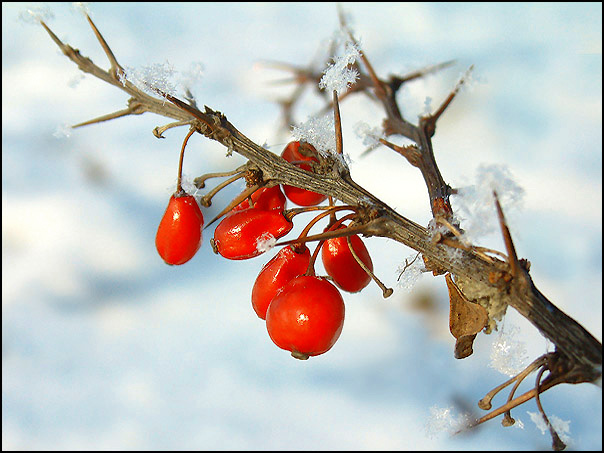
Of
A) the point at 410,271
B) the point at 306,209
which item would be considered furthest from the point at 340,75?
the point at 410,271

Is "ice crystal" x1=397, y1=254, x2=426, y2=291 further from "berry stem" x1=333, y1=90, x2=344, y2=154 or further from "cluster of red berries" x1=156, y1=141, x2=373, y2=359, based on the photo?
"berry stem" x1=333, y1=90, x2=344, y2=154

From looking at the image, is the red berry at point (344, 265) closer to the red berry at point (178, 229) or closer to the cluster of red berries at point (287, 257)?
the cluster of red berries at point (287, 257)

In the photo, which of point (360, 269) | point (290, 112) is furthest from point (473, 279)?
point (290, 112)

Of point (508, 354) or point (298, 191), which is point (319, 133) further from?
point (508, 354)

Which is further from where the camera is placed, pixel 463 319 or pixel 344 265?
pixel 344 265

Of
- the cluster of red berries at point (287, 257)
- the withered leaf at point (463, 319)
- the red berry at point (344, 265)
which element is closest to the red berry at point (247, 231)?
the cluster of red berries at point (287, 257)

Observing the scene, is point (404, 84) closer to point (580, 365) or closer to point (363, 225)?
point (363, 225)
